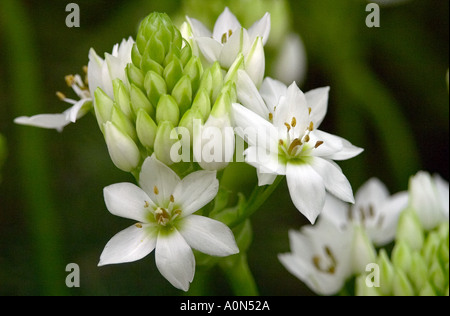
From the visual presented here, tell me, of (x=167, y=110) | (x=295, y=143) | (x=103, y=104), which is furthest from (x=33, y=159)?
(x=295, y=143)

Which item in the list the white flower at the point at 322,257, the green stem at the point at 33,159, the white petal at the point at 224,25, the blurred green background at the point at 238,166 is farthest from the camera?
the blurred green background at the point at 238,166

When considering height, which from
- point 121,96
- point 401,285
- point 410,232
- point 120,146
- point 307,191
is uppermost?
point 121,96

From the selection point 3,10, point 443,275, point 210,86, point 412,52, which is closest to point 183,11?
point 3,10

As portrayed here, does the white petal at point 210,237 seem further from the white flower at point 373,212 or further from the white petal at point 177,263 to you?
the white flower at point 373,212

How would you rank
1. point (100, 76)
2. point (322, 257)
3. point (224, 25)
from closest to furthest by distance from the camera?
point (100, 76), point (224, 25), point (322, 257)

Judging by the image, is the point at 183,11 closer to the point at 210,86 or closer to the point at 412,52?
the point at 412,52

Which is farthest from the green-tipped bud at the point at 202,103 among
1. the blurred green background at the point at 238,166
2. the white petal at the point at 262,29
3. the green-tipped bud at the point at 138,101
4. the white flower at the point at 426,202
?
the blurred green background at the point at 238,166

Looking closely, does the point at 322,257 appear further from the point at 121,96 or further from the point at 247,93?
the point at 121,96
